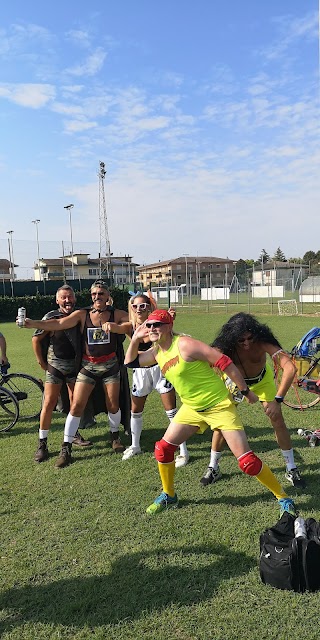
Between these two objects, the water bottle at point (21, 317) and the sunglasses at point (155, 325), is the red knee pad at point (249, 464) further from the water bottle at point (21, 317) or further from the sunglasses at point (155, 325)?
the water bottle at point (21, 317)

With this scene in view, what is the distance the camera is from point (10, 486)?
16.2 ft

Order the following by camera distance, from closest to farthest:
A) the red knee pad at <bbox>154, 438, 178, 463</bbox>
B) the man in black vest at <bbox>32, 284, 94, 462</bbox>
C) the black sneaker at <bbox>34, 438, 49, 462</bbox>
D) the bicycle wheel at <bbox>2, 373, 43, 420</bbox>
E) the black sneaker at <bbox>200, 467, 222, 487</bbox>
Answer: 1. the red knee pad at <bbox>154, 438, 178, 463</bbox>
2. the black sneaker at <bbox>200, 467, 222, 487</bbox>
3. the black sneaker at <bbox>34, 438, 49, 462</bbox>
4. the man in black vest at <bbox>32, 284, 94, 462</bbox>
5. the bicycle wheel at <bbox>2, 373, 43, 420</bbox>

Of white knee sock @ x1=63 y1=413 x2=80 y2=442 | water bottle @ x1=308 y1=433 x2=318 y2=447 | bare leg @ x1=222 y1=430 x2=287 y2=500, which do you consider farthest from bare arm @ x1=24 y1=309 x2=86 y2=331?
water bottle @ x1=308 y1=433 x2=318 y2=447

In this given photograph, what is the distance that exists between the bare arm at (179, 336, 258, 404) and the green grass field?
3.87 feet

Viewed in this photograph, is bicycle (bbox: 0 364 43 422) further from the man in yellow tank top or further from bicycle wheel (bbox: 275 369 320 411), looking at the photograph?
bicycle wheel (bbox: 275 369 320 411)

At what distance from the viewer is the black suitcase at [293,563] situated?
2994 millimetres

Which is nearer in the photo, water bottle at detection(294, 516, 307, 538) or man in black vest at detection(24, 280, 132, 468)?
water bottle at detection(294, 516, 307, 538)

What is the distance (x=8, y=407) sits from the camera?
24.0 ft

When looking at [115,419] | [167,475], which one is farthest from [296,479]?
[115,419]

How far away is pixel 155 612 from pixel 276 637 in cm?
73

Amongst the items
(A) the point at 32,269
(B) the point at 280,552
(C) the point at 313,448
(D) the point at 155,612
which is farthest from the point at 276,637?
(A) the point at 32,269

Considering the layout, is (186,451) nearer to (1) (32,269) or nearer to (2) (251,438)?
(2) (251,438)

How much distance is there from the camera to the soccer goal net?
1104 inches

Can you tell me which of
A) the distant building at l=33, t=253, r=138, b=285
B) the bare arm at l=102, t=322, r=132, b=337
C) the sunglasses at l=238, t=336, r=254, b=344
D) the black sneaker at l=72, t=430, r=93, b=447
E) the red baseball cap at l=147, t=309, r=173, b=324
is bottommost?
the black sneaker at l=72, t=430, r=93, b=447
